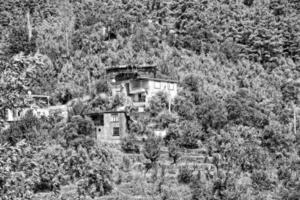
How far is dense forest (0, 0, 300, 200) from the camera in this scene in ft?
93.8

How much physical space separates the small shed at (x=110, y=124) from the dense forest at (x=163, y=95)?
45.6 inches

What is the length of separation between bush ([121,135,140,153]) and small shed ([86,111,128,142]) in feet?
7.93

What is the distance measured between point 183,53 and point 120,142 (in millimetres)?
19927

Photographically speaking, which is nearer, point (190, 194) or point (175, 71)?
point (190, 194)

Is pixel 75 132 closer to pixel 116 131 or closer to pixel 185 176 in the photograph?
pixel 116 131

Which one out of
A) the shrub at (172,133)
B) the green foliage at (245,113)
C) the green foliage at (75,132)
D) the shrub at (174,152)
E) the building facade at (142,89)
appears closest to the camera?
the shrub at (174,152)

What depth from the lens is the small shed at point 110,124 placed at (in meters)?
38.0

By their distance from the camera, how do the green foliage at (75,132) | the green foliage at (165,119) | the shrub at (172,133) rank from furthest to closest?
the green foliage at (165,119) < the shrub at (172,133) < the green foliage at (75,132)

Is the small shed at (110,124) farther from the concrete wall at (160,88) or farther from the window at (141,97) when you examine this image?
the concrete wall at (160,88)

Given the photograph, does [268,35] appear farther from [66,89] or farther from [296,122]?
[66,89]

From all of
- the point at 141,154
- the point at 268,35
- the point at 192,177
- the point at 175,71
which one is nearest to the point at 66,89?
the point at 175,71

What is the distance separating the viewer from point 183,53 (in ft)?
176

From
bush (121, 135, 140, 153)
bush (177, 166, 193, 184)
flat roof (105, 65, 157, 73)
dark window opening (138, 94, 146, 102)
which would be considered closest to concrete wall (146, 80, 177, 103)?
dark window opening (138, 94, 146, 102)

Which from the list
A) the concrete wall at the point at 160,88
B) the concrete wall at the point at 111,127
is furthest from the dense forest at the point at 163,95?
the concrete wall at the point at 160,88
